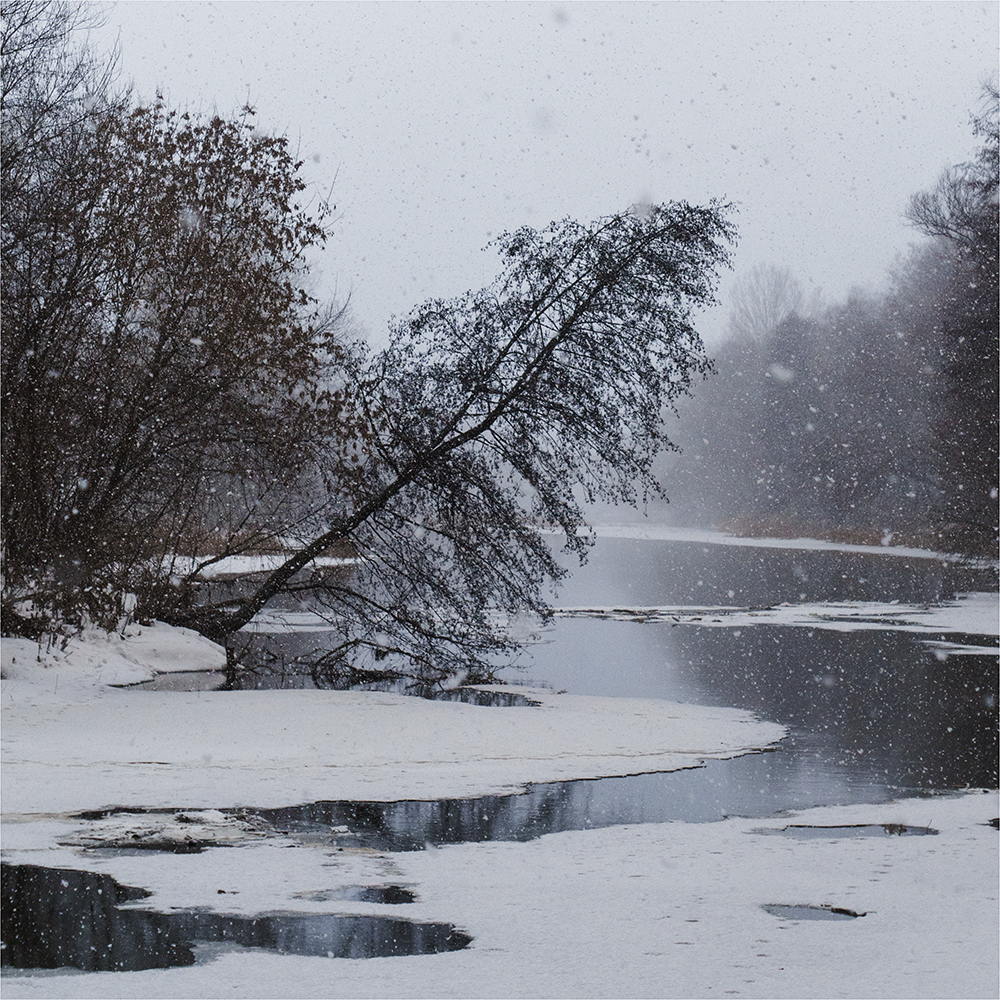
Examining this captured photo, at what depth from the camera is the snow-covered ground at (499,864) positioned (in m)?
4.85

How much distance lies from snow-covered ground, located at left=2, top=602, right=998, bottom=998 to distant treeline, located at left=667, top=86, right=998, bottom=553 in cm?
1965

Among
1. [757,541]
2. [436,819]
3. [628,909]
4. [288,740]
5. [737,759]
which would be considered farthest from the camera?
[757,541]

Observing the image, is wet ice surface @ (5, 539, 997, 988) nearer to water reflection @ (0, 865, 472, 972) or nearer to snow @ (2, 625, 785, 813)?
water reflection @ (0, 865, 472, 972)

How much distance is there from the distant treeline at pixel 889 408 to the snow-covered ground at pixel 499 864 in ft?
64.5

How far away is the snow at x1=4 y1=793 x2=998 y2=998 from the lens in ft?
15.6

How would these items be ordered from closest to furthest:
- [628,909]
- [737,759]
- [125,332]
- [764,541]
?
[628,909], [737,759], [125,332], [764,541]

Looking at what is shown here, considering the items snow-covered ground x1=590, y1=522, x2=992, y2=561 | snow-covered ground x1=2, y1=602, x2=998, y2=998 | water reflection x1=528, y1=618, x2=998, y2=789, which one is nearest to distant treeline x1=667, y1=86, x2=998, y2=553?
snow-covered ground x1=590, y1=522, x2=992, y2=561

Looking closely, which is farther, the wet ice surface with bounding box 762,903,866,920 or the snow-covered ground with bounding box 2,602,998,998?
the wet ice surface with bounding box 762,903,866,920

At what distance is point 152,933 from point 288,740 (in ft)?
17.5

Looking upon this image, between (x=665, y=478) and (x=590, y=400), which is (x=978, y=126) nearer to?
(x=590, y=400)

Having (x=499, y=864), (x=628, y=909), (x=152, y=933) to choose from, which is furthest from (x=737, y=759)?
(x=152, y=933)

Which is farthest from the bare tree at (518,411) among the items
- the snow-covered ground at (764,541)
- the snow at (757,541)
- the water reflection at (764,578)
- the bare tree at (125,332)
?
the snow-covered ground at (764,541)

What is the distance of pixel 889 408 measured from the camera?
5597cm

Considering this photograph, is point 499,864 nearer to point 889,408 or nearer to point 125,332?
point 125,332
